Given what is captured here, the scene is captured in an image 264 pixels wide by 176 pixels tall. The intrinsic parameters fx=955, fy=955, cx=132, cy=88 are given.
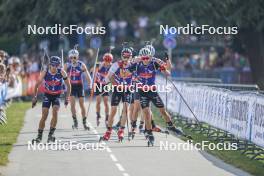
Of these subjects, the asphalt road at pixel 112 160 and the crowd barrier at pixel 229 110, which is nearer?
the asphalt road at pixel 112 160

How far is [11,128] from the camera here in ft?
93.7

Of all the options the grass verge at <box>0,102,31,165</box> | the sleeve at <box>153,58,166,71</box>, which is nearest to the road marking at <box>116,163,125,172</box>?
the grass verge at <box>0,102,31,165</box>

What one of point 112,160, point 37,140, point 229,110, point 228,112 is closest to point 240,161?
point 112,160

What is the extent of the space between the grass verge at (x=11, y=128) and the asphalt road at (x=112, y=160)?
20cm

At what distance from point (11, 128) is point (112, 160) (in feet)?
29.3

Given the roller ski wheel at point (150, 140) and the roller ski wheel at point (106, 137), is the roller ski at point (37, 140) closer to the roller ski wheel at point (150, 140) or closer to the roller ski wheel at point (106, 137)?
the roller ski wheel at point (106, 137)

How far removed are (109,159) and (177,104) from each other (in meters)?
12.6

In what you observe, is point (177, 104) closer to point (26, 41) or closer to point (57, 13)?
point (57, 13)

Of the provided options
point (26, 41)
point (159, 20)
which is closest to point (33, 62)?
point (26, 41)

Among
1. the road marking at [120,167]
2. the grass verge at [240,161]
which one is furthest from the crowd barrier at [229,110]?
the road marking at [120,167]

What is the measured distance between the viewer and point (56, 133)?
26938 mm

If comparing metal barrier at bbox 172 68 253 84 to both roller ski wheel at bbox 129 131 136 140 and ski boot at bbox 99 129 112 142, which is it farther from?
ski boot at bbox 99 129 112 142

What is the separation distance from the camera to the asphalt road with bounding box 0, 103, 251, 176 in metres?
18.4

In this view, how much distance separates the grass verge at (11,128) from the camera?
71.6 ft
